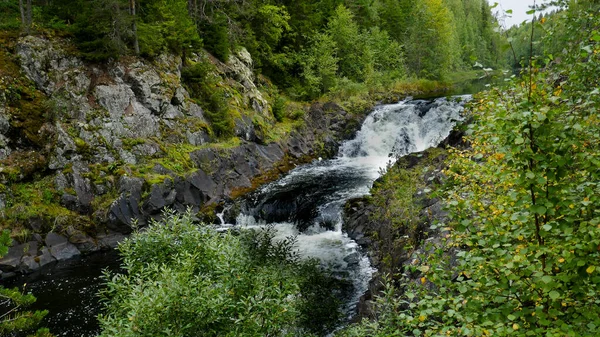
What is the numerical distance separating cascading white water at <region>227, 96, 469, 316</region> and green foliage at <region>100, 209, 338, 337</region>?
13.9ft

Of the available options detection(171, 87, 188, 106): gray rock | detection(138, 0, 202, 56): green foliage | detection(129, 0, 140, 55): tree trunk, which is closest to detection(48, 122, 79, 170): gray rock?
detection(171, 87, 188, 106): gray rock

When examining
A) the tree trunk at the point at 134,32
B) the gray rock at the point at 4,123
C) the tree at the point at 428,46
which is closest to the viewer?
the gray rock at the point at 4,123

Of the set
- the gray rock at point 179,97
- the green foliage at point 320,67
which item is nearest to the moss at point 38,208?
the gray rock at point 179,97

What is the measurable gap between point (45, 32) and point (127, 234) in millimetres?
12273

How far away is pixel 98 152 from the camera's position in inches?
736

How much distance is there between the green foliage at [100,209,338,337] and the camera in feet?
20.0

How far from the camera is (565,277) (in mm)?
→ 2891

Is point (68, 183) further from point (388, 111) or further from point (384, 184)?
point (388, 111)

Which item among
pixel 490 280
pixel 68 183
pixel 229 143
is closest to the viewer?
pixel 490 280

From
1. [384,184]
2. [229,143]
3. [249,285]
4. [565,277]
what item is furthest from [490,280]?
[229,143]

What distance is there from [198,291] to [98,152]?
1452 centimetres

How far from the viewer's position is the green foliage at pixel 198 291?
610 centimetres

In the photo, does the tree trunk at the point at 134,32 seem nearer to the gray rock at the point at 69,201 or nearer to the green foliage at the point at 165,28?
the green foliage at the point at 165,28

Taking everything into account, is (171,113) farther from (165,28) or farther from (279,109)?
(279,109)
